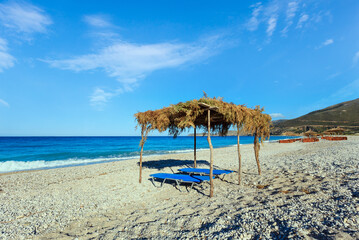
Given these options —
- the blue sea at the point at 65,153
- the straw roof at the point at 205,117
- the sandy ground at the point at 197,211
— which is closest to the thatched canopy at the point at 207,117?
the straw roof at the point at 205,117

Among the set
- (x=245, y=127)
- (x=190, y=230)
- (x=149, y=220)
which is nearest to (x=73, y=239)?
(x=149, y=220)

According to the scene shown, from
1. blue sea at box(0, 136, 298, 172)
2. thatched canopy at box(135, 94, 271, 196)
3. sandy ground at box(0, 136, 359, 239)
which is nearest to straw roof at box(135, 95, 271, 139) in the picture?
thatched canopy at box(135, 94, 271, 196)

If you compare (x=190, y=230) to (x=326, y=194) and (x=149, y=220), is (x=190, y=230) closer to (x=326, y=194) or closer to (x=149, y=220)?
(x=149, y=220)

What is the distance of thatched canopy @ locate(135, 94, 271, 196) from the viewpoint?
5.88 m

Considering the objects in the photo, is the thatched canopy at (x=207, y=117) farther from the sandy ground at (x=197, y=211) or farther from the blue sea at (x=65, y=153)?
the blue sea at (x=65, y=153)

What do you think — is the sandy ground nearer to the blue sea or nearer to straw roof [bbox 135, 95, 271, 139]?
straw roof [bbox 135, 95, 271, 139]

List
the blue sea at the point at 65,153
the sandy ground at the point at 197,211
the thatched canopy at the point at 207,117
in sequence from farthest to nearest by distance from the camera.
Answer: the blue sea at the point at 65,153 < the thatched canopy at the point at 207,117 < the sandy ground at the point at 197,211

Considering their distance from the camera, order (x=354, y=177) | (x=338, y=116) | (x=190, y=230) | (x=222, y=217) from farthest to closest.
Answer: (x=338, y=116) → (x=354, y=177) → (x=222, y=217) → (x=190, y=230)

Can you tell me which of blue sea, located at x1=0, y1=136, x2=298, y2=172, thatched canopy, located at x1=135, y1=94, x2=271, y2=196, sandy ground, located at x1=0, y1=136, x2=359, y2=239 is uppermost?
thatched canopy, located at x1=135, y1=94, x2=271, y2=196

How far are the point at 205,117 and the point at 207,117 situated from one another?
0.10 m

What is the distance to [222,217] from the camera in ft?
12.0

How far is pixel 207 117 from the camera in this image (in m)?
7.35

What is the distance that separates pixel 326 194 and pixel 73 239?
18.2 feet

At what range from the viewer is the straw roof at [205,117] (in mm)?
5891
